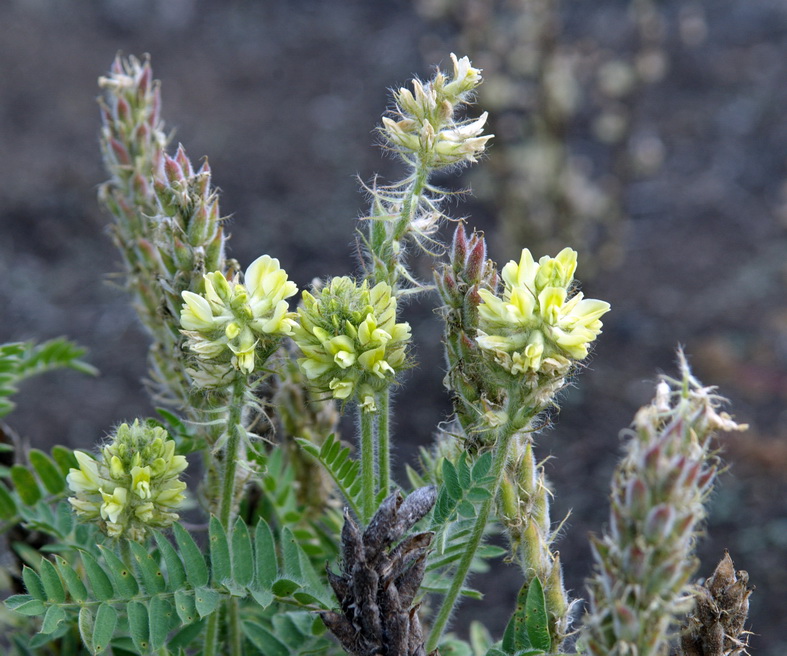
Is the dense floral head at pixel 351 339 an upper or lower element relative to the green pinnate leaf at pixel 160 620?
upper

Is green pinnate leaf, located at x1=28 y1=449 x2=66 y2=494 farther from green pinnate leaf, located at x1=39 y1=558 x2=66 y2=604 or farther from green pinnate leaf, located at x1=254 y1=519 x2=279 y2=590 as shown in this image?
green pinnate leaf, located at x1=254 y1=519 x2=279 y2=590

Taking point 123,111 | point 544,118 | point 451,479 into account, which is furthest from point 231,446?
point 544,118

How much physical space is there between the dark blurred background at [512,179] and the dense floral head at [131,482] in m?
2.61

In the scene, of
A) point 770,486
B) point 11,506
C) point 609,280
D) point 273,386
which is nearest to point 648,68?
point 609,280

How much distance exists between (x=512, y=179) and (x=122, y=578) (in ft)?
12.7

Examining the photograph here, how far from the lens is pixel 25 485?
153 cm

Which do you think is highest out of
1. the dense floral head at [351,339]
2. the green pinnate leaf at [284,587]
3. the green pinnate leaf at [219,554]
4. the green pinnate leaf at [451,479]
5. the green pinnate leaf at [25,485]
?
the dense floral head at [351,339]

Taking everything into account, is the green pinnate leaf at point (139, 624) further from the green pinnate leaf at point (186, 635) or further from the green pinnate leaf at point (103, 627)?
the green pinnate leaf at point (186, 635)

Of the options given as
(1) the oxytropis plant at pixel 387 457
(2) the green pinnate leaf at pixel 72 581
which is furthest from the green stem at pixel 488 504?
(2) the green pinnate leaf at pixel 72 581

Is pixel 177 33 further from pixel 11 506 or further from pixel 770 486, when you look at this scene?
pixel 11 506

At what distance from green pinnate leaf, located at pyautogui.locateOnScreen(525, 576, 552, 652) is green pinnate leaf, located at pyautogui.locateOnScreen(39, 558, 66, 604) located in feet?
1.98

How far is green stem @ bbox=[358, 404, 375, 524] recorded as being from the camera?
1.13 meters

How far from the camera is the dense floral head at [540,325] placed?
98 centimetres

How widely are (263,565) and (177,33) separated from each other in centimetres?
715
